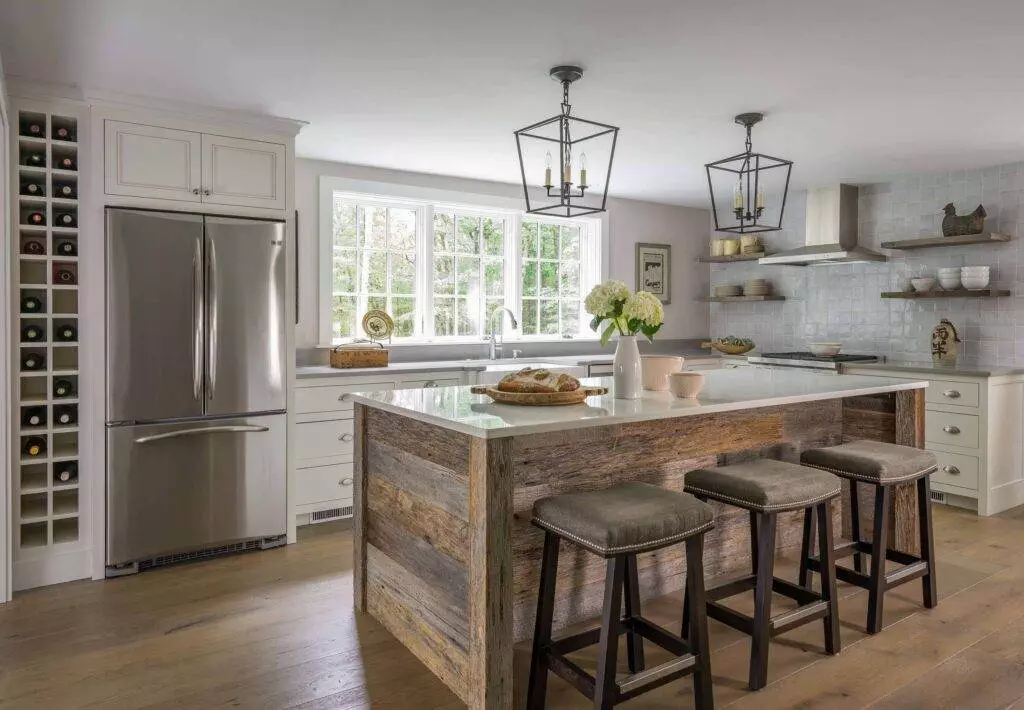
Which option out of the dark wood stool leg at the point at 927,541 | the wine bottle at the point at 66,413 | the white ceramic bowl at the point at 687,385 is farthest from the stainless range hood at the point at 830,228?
the wine bottle at the point at 66,413

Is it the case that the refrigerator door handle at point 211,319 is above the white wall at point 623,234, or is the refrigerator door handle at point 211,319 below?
below

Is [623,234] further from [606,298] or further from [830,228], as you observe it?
[606,298]

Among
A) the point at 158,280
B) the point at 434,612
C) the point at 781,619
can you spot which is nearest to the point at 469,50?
the point at 158,280

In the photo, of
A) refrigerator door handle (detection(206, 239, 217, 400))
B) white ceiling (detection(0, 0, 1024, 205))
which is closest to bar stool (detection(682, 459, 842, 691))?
white ceiling (detection(0, 0, 1024, 205))

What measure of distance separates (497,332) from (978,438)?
3308 millimetres

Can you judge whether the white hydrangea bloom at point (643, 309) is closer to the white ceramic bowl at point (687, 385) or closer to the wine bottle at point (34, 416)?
the white ceramic bowl at point (687, 385)

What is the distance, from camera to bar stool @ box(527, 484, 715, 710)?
194 centimetres

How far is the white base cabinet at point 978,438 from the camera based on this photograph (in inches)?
172

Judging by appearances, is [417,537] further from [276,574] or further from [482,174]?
[482,174]

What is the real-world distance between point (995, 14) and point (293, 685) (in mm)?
3274

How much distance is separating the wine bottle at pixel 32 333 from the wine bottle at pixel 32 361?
9cm

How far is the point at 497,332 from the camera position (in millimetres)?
5676

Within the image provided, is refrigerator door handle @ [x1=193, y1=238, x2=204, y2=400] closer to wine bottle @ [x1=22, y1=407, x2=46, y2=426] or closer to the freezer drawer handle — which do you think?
the freezer drawer handle

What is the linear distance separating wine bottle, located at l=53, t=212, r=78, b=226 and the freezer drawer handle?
104 centimetres
